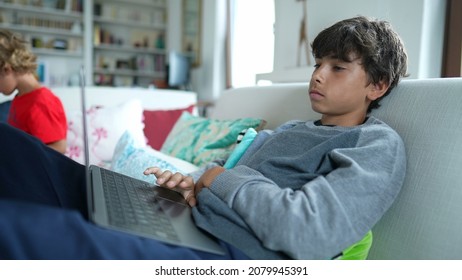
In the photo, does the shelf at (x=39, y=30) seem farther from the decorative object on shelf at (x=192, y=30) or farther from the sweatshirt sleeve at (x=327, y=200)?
the sweatshirt sleeve at (x=327, y=200)

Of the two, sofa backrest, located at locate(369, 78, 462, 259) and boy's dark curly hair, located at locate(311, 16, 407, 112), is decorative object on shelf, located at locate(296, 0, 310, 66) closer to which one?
boy's dark curly hair, located at locate(311, 16, 407, 112)

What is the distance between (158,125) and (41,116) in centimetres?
71

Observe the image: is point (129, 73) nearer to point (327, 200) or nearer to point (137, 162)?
point (137, 162)

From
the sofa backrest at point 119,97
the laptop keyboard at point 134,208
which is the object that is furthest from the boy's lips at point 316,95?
the sofa backrest at point 119,97

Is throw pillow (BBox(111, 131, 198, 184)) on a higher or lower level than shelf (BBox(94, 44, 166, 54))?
lower

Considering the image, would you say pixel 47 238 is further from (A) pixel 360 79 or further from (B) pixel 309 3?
(B) pixel 309 3

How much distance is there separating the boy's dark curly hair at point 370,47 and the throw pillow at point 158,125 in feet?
4.60

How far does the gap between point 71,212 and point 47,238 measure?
0.15ft

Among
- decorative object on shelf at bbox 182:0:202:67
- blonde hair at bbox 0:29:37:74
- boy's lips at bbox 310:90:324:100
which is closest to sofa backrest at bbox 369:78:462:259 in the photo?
boy's lips at bbox 310:90:324:100

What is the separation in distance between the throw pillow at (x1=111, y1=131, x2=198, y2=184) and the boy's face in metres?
0.52

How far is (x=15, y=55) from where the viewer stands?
1787 mm

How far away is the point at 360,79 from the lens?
0.96 m

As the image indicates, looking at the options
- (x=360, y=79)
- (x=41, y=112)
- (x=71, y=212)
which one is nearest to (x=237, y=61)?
(x=41, y=112)

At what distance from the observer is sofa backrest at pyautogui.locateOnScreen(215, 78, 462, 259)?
2.52ft
